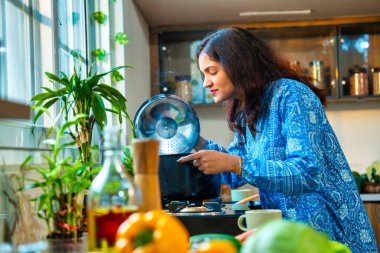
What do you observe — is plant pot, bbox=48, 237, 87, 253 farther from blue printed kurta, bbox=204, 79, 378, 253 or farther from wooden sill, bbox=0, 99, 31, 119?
blue printed kurta, bbox=204, 79, 378, 253

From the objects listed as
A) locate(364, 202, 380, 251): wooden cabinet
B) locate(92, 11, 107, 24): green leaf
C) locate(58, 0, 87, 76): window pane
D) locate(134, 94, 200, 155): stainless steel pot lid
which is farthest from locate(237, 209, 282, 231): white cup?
locate(364, 202, 380, 251): wooden cabinet

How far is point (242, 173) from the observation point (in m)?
1.75

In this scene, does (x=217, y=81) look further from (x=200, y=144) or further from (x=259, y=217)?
(x=259, y=217)

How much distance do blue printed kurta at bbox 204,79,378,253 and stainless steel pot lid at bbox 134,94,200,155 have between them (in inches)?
9.4

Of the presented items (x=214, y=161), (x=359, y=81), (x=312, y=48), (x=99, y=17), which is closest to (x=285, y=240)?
(x=214, y=161)

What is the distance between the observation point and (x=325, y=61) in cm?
514

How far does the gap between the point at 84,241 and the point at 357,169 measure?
15.0 ft

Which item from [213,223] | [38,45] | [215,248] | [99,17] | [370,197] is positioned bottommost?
[370,197]

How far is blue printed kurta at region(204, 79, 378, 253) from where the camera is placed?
183cm

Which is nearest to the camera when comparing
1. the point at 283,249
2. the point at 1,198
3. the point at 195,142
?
the point at 283,249

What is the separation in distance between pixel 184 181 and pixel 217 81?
0.39 meters

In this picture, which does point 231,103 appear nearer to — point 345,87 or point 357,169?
point 345,87

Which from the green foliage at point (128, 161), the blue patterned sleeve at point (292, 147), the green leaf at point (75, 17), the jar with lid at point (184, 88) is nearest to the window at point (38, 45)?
the green leaf at point (75, 17)

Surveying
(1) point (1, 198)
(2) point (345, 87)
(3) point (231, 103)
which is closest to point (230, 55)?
(3) point (231, 103)
